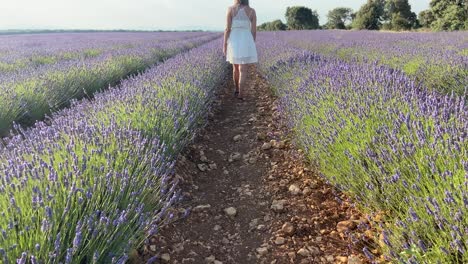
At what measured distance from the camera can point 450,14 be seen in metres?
25.2

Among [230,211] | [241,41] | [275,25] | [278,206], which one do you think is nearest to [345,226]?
[278,206]

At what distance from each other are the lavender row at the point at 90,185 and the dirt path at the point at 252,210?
22cm

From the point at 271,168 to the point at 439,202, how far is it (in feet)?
6.13

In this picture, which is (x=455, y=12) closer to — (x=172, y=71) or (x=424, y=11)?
(x=424, y=11)

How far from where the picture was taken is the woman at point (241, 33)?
545 cm

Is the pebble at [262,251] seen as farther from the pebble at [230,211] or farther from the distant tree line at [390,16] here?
the distant tree line at [390,16]

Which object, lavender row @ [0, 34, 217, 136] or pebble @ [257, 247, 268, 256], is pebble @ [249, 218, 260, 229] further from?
lavender row @ [0, 34, 217, 136]

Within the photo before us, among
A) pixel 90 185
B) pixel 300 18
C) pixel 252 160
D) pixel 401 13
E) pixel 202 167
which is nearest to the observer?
pixel 90 185

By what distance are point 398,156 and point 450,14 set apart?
27.9 metres

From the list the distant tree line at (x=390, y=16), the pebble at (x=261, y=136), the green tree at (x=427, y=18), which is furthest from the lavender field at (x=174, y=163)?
the green tree at (x=427, y=18)

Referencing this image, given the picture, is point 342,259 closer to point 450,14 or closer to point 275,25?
point 450,14

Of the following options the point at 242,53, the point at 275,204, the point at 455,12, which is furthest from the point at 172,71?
the point at 455,12

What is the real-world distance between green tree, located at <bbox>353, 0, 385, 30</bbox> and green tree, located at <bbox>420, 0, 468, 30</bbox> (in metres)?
8.92

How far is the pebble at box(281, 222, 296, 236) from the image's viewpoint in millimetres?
2268
